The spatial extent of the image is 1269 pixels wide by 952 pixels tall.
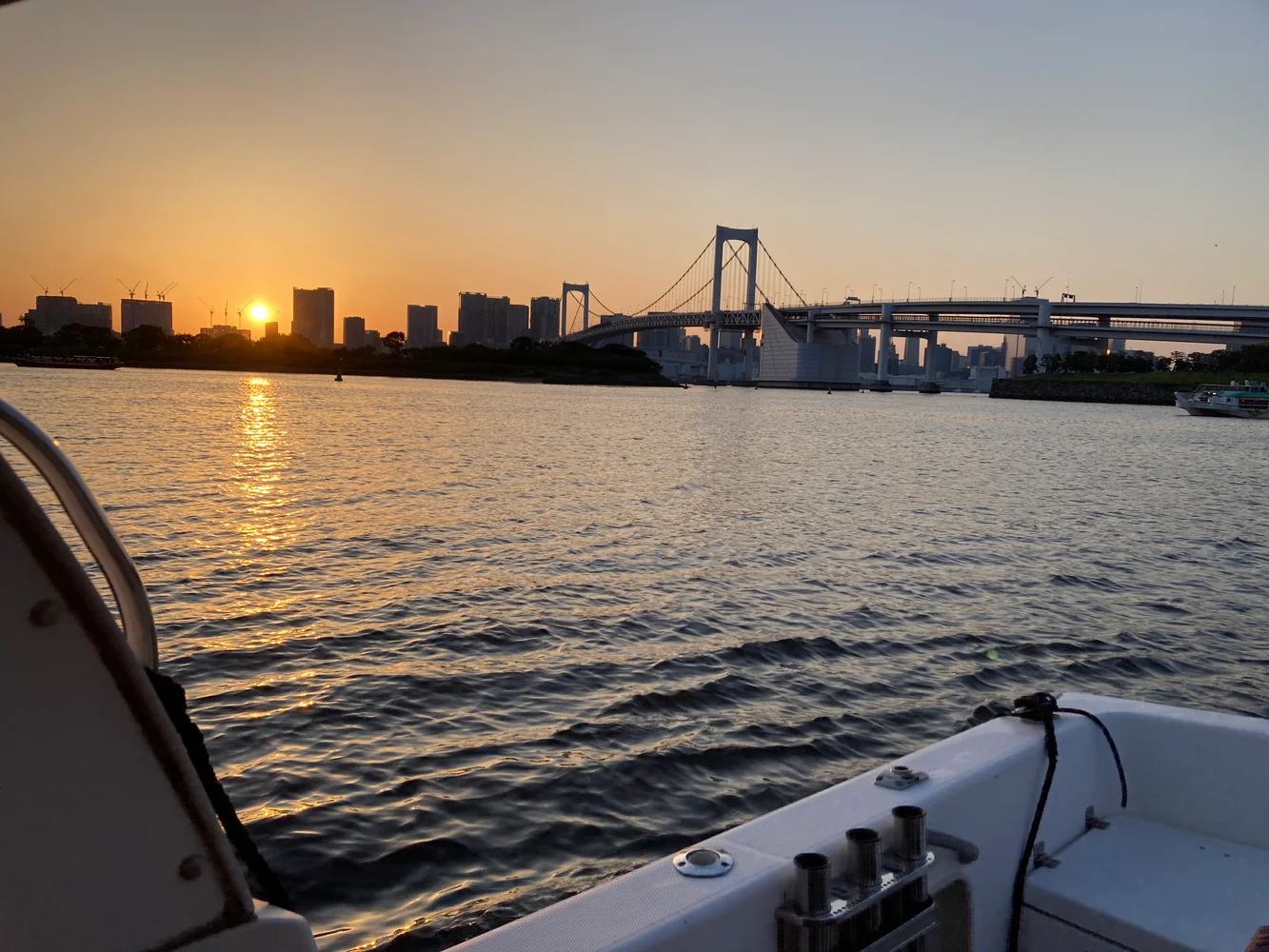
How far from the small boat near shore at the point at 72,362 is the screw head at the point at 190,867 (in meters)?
86.5

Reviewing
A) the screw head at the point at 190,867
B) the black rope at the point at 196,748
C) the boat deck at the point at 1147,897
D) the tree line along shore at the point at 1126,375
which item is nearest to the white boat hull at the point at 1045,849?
the boat deck at the point at 1147,897

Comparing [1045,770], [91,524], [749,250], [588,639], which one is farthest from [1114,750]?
[749,250]

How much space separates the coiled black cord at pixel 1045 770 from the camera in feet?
6.46

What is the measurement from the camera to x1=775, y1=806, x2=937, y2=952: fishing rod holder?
1.36m

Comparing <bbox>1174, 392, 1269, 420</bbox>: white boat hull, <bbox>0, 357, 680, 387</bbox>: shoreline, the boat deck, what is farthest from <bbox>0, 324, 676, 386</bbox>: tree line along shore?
the boat deck

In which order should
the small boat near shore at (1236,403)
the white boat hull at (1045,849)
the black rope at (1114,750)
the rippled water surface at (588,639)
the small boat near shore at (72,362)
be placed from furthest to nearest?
the small boat near shore at (72,362), the small boat near shore at (1236,403), the rippled water surface at (588,639), the black rope at (1114,750), the white boat hull at (1045,849)

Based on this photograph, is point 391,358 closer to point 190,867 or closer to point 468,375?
point 468,375

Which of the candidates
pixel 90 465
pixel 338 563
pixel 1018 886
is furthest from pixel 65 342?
pixel 1018 886

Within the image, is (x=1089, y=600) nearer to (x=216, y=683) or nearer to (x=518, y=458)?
(x=216, y=683)

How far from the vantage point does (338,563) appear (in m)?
8.09

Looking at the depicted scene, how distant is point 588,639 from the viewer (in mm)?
5914

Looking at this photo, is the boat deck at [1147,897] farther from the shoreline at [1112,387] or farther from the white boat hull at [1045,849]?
the shoreline at [1112,387]

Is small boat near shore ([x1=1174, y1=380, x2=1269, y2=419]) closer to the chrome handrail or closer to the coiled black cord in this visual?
the coiled black cord

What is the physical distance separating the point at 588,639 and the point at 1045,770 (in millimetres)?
4066
